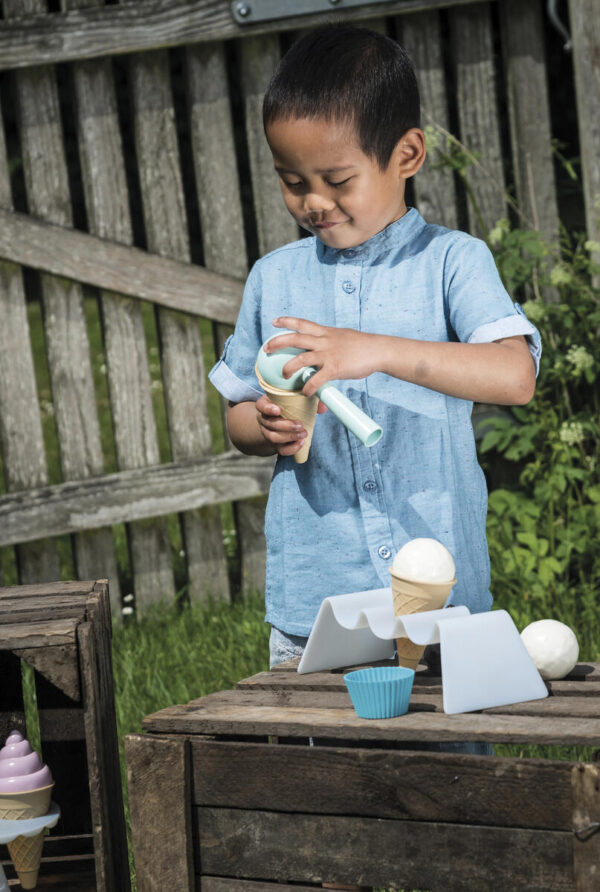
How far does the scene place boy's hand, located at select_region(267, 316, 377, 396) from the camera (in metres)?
1.70

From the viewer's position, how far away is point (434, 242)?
2.04 meters

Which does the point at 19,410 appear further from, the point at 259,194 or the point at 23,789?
the point at 23,789

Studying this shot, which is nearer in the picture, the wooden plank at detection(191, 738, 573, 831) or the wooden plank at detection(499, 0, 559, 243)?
the wooden plank at detection(191, 738, 573, 831)

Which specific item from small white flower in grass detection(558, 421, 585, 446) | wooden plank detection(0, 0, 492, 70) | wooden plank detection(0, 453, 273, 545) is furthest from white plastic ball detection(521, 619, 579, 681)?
wooden plank detection(0, 0, 492, 70)

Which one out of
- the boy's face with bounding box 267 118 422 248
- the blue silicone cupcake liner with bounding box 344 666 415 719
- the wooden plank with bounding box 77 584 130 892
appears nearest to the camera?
the blue silicone cupcake liner with bounding box 344 666 415 719

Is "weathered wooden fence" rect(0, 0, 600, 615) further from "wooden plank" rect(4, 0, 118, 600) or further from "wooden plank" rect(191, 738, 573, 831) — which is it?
"wooden plank" rect(191, 738, 573, 831)

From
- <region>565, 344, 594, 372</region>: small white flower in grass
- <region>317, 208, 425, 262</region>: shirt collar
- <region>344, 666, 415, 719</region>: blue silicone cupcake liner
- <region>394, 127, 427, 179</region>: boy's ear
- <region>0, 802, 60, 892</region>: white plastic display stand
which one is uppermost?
<region>394, 127, 427, 179</region>: boy's ear

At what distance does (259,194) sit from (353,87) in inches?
81.6

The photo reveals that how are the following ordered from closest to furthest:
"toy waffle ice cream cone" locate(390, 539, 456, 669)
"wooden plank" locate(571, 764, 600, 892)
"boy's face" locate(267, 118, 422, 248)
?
"wooden plank" locate(571, 764, 600, 892) → "toy waffle ice cream cone" locate(390, 539, 456, 669) → "boy's face" locate(267, 118, 422, 248)

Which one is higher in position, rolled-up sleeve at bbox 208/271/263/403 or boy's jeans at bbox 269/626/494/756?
rolled-up sleeve at bbox 208/271/263/403

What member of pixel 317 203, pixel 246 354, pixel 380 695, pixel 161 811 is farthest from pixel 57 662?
pixel 317 203

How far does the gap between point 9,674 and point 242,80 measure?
237 cm

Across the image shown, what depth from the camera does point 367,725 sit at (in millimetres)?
1457

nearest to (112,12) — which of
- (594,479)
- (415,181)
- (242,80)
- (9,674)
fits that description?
(242,80)
